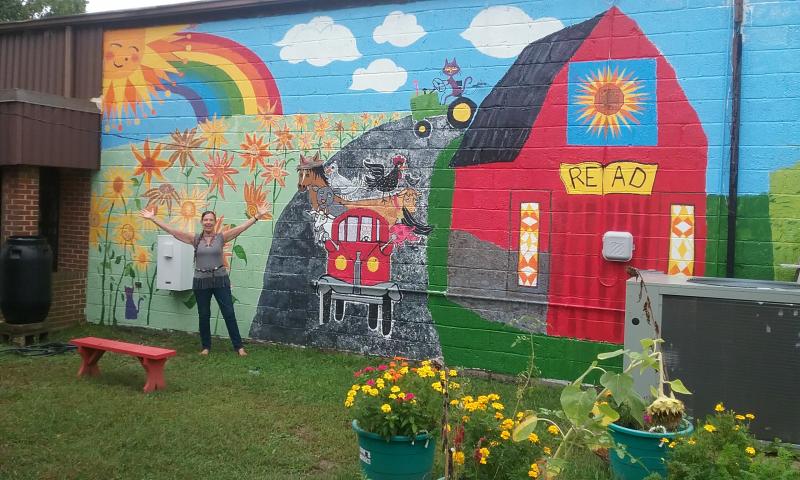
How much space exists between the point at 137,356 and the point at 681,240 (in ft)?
16.8

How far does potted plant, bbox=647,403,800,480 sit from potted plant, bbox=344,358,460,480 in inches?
47.8

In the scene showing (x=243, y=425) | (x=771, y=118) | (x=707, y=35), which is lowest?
(x=243, y=425)

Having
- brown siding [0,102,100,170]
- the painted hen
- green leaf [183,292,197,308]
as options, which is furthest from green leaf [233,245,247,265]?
brown siding [0,102,100,170]

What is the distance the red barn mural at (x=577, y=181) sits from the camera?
20.2 feet

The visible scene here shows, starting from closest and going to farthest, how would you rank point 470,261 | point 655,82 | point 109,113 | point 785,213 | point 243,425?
point 243,425
point 785,213
point 655,82
point 470,261
point 109,113

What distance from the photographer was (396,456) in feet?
12.2

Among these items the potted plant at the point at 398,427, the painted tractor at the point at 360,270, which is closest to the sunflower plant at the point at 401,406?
the potted plant at the point at 398,427

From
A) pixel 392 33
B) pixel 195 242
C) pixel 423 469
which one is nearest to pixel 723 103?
pixel 392 33

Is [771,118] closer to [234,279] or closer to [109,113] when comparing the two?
[234,279]

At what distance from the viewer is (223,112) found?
832 centimetres

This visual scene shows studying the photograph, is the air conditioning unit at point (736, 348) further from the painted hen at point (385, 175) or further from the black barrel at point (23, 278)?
the black barrel at point (23, 278)

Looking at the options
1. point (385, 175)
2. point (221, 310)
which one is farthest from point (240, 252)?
point (385, 175)

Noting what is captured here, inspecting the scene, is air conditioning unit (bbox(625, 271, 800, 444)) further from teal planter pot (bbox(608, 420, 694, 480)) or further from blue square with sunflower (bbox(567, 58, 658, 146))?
blue square with sunflower (bbox(567, 58, 658, 146))

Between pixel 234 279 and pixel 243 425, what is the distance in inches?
128
